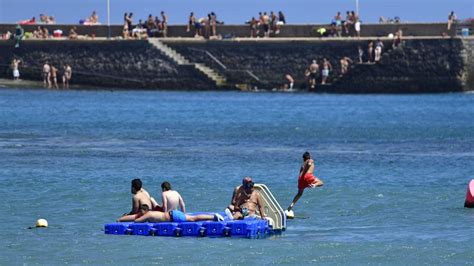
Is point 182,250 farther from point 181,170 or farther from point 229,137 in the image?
point 229,137

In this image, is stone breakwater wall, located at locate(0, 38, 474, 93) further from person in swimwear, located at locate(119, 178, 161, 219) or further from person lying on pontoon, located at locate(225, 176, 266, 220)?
person in swimwear, located at locate(119, 178, 161, 219)

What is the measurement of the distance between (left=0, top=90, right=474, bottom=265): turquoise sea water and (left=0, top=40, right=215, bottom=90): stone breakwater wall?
4.87 m

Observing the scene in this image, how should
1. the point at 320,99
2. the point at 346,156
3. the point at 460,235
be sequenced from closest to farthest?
the point at 460,235, the point at 346,156, the point at 320,99

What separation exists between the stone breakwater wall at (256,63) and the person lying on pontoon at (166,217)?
46.8m

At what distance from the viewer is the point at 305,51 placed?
75.2 metres

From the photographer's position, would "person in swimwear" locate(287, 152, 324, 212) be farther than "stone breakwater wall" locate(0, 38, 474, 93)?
No

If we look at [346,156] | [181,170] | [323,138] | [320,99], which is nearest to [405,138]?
[323,138]

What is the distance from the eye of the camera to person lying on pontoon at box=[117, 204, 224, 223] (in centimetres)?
2722

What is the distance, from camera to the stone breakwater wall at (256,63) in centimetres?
7369

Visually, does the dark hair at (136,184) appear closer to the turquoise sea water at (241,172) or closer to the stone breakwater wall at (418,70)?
the turquoise sea water at (241,172)

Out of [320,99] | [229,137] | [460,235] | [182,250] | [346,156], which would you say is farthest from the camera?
[320,99]

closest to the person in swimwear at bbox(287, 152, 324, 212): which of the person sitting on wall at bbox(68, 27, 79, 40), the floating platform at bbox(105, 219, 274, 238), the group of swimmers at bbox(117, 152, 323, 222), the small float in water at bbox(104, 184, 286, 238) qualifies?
the group of swimmers at bbox(117, 152, 323, 222)

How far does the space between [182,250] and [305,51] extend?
49401 mm

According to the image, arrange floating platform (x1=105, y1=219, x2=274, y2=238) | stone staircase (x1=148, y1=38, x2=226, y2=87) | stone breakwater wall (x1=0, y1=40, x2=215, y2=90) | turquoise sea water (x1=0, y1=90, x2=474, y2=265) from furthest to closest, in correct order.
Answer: stone breakwater wall (x1=0, y1=40, x2=215, y2=90), stone staircase (x1=148, y1=38, x2=226, y2=87), floating platform (x1=105, y1=219, x2=274, y2=238), turquoise sea water (x1=0, y1=90, x2=474, y2=265)
